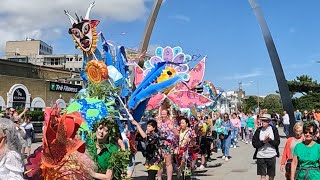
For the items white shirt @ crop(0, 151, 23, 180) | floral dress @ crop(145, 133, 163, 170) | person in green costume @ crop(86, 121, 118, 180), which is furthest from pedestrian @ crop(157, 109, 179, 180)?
white shirt @ crop(0, 151, 23, 180)

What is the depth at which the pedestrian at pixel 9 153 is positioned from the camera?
134 inches

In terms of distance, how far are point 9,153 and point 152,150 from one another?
478cm

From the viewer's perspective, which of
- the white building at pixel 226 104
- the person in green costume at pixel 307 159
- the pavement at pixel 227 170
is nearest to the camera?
the person in green costume at pixel 307 159

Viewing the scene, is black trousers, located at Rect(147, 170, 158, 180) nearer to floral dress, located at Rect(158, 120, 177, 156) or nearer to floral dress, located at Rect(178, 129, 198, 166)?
floral dress, located at Rect(158, 120, 177, 156)

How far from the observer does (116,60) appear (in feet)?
28.5

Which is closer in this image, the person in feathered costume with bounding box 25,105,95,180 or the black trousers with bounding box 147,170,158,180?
the person in feathered costume with bounding box 25,105,95,180

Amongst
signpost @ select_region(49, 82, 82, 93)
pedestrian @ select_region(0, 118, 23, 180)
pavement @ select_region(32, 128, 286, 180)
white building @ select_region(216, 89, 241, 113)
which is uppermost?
signpost @ select_region(49, 82, 82, 93)

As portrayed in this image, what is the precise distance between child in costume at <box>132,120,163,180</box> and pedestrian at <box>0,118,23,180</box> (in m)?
4.41

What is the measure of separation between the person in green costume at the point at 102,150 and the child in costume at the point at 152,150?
299cm

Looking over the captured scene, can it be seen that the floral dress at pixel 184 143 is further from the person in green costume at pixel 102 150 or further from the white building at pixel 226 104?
the white building at pixel 226 104

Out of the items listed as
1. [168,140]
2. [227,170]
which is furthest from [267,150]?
[227,170]

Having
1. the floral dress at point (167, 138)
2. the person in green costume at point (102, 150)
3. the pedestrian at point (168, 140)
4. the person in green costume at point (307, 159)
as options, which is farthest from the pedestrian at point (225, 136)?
the person in green costume at point (102, 150)

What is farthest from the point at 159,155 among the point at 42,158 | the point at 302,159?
the point at 42,158

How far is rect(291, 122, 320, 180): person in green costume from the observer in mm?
5594
